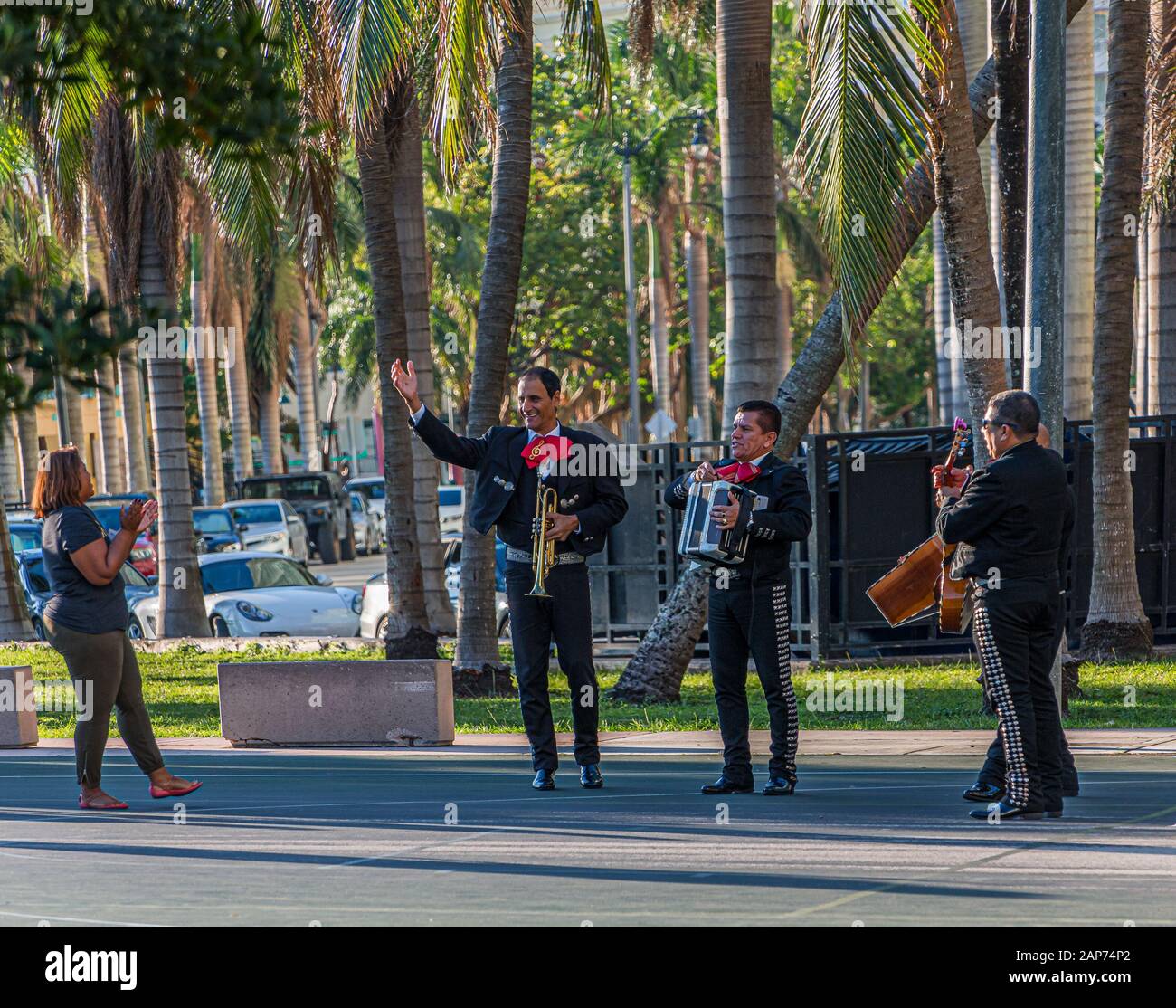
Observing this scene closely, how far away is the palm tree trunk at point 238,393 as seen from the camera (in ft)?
121

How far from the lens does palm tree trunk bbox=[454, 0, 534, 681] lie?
48.7 feet

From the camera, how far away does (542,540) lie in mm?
8945

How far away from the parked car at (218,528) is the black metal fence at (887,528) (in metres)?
20.5

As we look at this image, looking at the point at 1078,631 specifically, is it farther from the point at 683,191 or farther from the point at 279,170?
the point at 683,191

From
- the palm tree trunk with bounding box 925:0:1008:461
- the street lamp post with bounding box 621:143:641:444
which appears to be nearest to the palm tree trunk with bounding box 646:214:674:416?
the street lamp post with bounding box 621:143:641:444

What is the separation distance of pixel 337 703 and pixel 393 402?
4844mm

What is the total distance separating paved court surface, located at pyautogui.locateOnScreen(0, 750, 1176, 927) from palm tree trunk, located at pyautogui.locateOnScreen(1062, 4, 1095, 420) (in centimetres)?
711

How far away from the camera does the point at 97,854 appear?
319 inches

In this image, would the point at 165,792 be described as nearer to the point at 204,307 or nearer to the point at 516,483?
the point at 516,483

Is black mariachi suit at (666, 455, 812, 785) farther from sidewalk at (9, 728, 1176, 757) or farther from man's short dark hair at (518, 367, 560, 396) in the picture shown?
sidewalk at (9, 728, 1176, 757)

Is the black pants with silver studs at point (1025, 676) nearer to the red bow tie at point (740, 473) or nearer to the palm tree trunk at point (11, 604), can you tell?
the red bow tie at point (740, 473)

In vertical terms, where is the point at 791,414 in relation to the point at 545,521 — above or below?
above

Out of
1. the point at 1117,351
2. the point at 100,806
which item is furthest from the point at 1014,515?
the point at 1117,351
